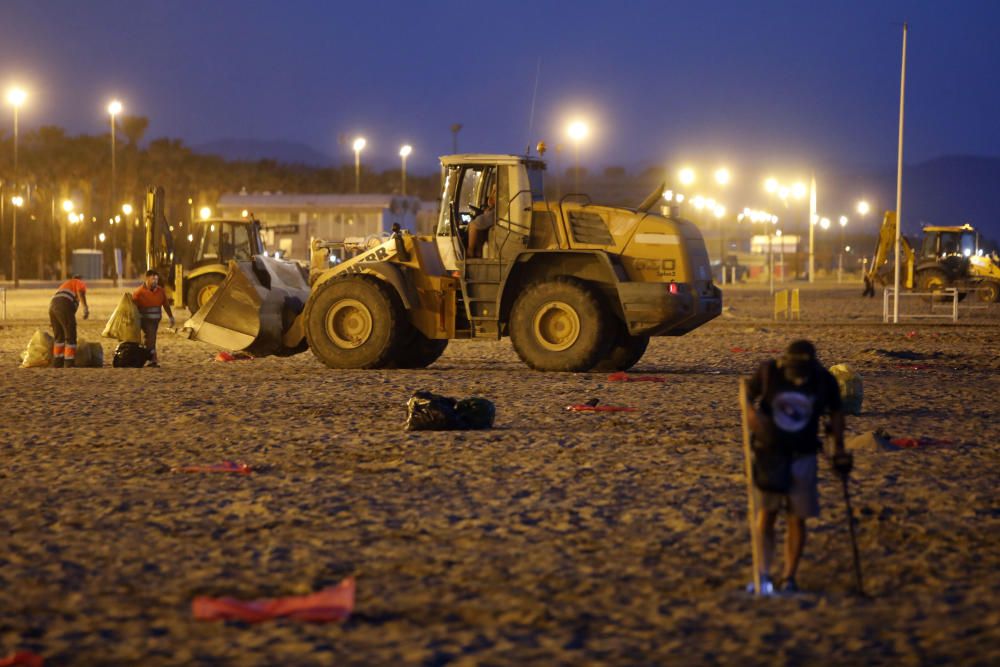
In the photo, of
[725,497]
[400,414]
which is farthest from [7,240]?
[725,497]

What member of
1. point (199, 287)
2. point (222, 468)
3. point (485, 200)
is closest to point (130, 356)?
point (485, 200)

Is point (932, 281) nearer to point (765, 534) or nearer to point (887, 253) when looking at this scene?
point (887, 253)

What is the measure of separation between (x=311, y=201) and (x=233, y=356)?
66487 mm

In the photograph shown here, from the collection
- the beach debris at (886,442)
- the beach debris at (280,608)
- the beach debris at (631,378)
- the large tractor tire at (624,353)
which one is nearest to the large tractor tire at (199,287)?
the large tractor tire at (624,353)

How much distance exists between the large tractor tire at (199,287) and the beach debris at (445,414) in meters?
20.7

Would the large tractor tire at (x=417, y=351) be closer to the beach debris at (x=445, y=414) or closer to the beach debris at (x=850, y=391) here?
the beach debris at (x=445, y=414)

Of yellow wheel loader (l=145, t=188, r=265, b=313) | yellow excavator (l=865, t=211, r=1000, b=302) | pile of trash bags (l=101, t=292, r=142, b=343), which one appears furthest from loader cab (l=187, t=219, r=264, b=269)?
yellow excavator (l=865, t=211, r=1000, b=302)

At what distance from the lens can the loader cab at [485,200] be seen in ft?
71.2

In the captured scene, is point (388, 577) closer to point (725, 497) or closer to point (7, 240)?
point (725, 497)

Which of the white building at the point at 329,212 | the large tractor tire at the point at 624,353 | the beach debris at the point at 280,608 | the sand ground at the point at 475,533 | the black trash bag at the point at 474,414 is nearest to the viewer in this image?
the sand ground at the point at 475,533

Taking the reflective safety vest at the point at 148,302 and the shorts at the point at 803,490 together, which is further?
the reflective safety vest at the point at 148,302

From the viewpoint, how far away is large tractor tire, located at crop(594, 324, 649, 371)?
73.6 ft

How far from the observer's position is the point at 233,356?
25.2 meters

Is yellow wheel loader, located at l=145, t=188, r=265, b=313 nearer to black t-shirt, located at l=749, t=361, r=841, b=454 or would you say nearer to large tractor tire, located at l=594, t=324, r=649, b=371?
large tractor tire, located at l=594, t=324, r=649, b=371
